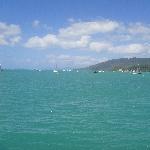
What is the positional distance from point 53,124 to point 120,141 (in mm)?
15749

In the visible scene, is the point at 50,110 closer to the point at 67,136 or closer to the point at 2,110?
the point at 2,110

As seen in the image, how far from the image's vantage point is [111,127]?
200 ft

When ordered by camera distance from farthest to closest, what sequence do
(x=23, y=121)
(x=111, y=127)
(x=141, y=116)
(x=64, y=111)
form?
(x=64, y=111)
(x=141, y=116)
(x=23, y=121)
(x=111, y=127)

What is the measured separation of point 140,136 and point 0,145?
63.0 feet

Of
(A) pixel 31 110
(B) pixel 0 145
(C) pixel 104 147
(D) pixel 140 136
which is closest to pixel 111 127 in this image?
(D) pixel 140 136

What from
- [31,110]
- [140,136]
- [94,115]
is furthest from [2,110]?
[140,136]

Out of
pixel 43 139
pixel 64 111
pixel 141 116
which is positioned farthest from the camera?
pixel 64 111

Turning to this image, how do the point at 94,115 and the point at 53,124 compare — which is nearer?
the point at 53,124

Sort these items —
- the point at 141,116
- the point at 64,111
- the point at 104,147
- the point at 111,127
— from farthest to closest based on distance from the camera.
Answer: the point at 64,111, the point at 141,116, the point at 111,127, the point at 104,147

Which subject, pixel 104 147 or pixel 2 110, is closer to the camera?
pixel 104 147

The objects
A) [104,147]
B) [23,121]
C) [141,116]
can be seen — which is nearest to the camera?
[104,147]

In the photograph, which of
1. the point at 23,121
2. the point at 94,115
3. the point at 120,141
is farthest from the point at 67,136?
the point at 94,115

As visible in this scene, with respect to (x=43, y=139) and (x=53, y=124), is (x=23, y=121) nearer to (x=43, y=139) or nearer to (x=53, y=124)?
(x=53, y=124)

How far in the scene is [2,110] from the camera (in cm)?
8138
